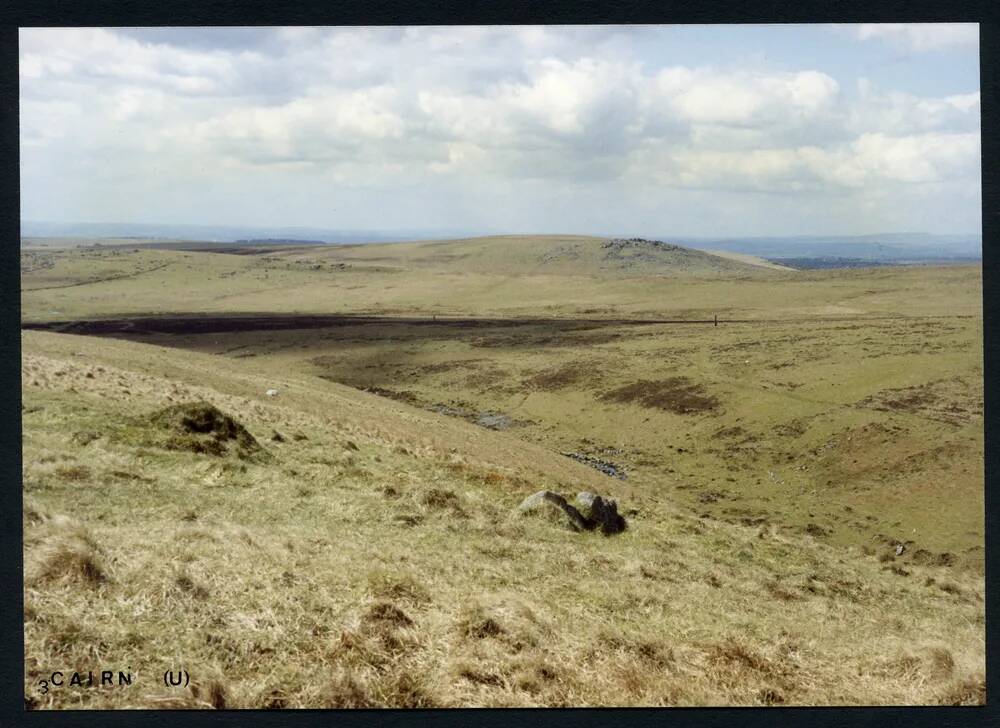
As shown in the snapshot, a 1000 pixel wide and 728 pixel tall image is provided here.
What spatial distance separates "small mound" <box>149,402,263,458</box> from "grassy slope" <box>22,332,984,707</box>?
25.5 inches

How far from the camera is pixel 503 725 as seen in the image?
6.74 m

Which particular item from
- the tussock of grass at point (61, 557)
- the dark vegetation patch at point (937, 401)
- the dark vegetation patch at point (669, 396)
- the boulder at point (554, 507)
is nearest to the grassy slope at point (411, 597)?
the tussock of grass at point (61, 557)

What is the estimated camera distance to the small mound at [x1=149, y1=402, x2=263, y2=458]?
49.8ft

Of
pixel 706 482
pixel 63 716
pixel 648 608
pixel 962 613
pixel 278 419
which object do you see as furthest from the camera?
pixel 706 482

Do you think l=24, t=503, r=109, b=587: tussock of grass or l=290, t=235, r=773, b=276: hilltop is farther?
l=290, t=235, r=773, b=276: hilltop

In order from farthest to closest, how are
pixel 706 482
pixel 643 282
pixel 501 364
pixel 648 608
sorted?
pixel 643 282 → pixel 501 364 → pixel 706 482 → pixel 648 608

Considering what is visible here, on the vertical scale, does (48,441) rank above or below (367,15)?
below

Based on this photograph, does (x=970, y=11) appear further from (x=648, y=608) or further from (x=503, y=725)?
(x=503, y=725)

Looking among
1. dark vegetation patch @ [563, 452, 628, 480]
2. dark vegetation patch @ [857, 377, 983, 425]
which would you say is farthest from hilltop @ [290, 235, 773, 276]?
dark vegetation patch @ [563, 452, 628, 480]

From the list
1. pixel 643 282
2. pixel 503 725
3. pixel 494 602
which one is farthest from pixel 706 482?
pixel 643 282

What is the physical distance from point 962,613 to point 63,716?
48.2ft

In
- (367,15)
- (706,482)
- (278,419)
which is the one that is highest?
(367,15)

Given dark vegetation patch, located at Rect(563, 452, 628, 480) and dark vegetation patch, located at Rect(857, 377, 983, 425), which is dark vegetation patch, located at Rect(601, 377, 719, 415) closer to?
dark vegetation patch, located at Rect(563, 452, 628, 480)

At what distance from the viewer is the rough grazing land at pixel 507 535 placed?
23.7ft
